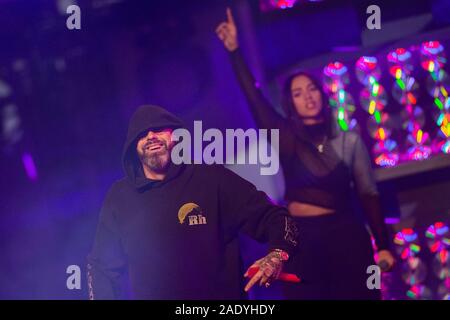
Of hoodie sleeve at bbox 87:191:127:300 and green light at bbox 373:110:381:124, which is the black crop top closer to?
green light at bbox 373:110:381:124

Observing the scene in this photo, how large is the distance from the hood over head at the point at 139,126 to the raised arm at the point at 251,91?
1.01ft

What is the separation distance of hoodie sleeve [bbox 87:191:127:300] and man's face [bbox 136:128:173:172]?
23 cm

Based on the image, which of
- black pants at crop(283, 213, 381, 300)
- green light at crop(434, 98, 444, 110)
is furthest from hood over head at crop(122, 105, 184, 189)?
green light at crop(434, 98, 444, 110)

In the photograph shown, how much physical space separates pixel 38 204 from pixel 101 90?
543 millimetres

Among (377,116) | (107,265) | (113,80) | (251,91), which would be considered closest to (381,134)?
(377,116)

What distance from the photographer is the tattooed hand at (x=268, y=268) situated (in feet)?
9.02

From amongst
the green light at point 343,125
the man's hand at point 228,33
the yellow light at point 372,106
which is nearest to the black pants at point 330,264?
the green light at point 343,125

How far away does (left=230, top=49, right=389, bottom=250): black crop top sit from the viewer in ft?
9.61

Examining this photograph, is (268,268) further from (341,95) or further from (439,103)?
(439,103)

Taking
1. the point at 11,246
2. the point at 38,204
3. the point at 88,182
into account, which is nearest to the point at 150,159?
the point at 88,182

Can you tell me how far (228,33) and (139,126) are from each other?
1.75ft

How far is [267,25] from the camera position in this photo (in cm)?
300
